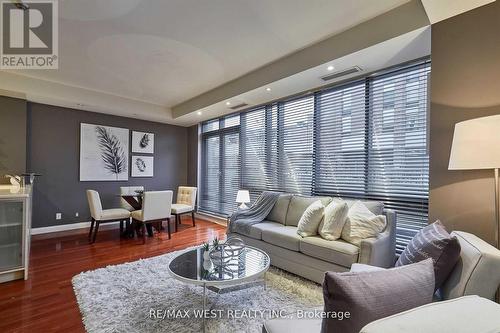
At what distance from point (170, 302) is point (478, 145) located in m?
2.77

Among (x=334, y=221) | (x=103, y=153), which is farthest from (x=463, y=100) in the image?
(x=103, y=153)

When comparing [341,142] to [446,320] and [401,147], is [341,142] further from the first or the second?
[446,320]

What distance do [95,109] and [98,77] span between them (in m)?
1.27

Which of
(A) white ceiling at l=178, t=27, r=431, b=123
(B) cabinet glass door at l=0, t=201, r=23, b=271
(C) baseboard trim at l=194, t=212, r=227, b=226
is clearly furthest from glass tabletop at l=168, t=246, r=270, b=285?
(C) baseboard trim at l=194, t=212, r=227, b=226

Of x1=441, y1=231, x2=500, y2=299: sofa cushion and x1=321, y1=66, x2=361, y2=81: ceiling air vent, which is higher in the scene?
x1=321, y1=66, x2=361, y2=81: ceiling air vent

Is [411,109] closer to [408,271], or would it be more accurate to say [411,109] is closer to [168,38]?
[408,271]

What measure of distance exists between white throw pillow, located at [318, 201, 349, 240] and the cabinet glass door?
11.6 ft

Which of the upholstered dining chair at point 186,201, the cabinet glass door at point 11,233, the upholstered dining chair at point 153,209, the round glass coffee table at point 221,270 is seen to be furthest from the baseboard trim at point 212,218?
the cabinet glass door at point 11,233

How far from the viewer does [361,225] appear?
2660 mm

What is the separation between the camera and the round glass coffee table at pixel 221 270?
78.8 inches

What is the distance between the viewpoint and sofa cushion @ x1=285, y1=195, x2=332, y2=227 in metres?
3.59

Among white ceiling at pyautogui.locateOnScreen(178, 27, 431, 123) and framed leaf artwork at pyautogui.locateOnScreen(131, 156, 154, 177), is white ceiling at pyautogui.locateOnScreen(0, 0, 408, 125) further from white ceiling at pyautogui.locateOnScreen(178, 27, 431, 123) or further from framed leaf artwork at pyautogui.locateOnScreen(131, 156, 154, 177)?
framed leaf artwork at pyautogui.locateOnScreen(131, 156, 154, 177)

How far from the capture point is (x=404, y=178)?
2.99 meters

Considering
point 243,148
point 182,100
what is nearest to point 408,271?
point 243,148
